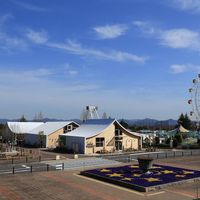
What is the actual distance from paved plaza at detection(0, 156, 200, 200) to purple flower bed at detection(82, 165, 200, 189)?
2.75 feet

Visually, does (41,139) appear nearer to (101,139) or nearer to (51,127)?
(51,127)

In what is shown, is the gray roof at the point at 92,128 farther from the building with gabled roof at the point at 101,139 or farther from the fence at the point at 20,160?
the fence at the point at 20,160

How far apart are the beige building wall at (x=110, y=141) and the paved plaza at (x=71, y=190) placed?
24679mm

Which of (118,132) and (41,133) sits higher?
(41,133)

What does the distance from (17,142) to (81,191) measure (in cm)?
5500

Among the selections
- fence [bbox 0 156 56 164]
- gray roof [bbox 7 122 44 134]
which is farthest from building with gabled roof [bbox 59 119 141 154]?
gray roof [bbox 7 122 44 134]

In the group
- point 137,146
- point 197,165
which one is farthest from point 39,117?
point 197,165

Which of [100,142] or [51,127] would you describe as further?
[51,127]

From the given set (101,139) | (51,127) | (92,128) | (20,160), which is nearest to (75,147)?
(101,139)

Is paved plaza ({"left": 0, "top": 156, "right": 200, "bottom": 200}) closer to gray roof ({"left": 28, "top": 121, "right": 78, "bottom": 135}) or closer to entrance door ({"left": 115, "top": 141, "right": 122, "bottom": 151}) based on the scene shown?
entrance door ({"left": 115, "top": 141, "right": 122, "bottom": 151})

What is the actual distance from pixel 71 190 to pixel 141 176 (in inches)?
295

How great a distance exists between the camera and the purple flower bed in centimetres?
3023

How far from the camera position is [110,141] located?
6259cm

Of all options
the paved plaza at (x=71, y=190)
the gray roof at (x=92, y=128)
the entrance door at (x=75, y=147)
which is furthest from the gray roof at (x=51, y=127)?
the paved plaza at (x=71, y=190)
